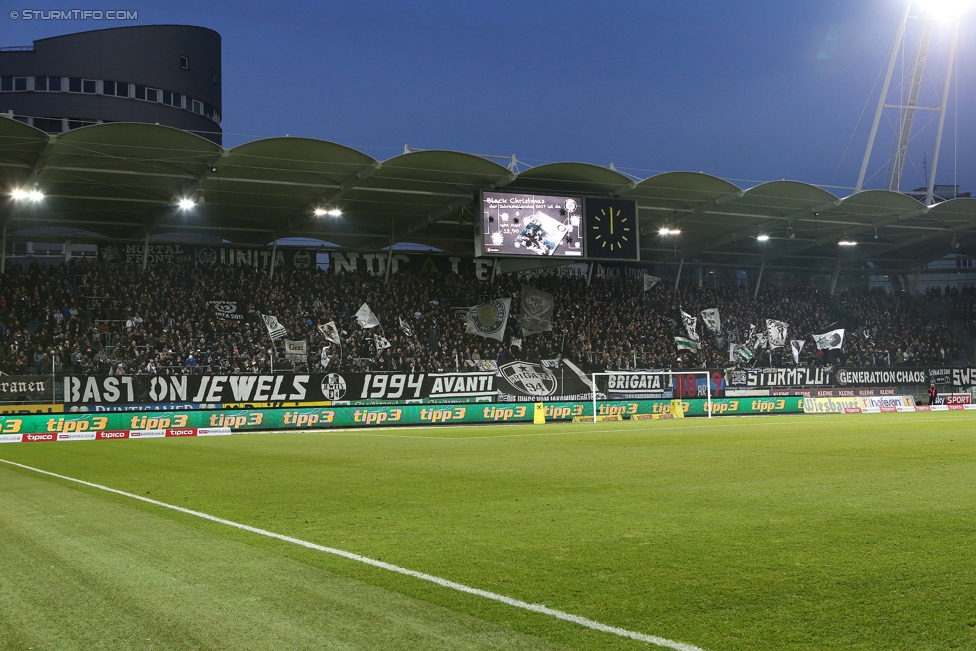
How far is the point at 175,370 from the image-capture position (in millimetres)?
36156

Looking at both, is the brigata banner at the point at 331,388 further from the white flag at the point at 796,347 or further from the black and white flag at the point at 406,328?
the white flag at the point at 796,347

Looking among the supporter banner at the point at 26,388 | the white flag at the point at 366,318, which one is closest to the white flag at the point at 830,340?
the white flag at the point at 366,318

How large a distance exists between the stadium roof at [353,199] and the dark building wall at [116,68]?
2445cm

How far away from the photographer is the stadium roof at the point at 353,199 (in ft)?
112

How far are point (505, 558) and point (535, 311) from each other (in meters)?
41.1

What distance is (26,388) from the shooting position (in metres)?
31.5

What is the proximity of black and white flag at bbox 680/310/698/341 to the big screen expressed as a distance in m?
14.1

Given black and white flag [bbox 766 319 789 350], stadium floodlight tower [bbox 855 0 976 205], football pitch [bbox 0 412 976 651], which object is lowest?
football pitch [bbox 0 412 976 651]

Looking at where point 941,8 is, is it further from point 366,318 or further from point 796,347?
point 366,318

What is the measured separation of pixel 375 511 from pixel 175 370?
28.9 m

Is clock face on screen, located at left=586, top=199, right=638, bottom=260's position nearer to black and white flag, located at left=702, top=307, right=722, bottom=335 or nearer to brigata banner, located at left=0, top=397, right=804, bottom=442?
brigata banner, located at left=0, top=397, right=804, bottom=442

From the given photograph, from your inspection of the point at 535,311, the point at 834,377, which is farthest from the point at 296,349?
the point at 834,377

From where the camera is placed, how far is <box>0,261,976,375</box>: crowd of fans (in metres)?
37.2

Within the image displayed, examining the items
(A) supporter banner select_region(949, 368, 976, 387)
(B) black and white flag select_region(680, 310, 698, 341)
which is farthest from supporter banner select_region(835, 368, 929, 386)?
(B) black and white flag select_region(680, 310, 698, 341)
